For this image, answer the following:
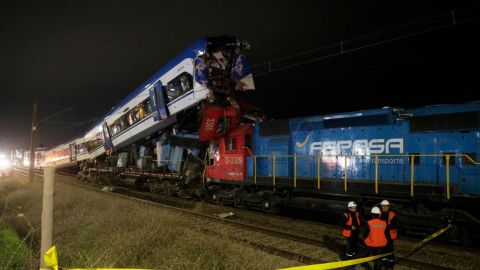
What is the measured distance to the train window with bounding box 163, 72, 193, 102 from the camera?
1302 cm

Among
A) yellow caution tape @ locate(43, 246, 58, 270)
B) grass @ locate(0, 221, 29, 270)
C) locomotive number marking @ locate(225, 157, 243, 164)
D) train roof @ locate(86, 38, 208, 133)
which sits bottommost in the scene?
grass @ locate(0, 221, 29, 270)

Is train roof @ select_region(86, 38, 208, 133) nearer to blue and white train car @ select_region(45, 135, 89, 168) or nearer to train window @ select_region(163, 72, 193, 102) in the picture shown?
train window @ select_region(163, 72, 193, 102)

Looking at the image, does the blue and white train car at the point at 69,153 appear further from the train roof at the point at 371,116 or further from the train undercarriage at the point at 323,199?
the train roof at the point at 371,116

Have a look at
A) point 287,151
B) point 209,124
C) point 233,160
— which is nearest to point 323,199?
point 287,151

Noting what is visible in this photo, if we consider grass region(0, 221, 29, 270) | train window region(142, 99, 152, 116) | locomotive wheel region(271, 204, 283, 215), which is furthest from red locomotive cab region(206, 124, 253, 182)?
grass region(0, 221, 29, 270)

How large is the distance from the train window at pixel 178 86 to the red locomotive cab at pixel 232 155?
2.82 m

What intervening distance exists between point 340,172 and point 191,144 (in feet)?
27.0

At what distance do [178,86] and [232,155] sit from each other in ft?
14.0

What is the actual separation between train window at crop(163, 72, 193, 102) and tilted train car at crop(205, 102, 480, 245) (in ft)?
9.81

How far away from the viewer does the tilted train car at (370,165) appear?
7.13m

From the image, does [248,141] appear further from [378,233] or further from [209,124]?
[378,233]

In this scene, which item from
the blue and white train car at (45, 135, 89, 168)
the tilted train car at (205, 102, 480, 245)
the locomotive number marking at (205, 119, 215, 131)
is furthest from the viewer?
the blue and white train car at (45, 135, 89, 168)

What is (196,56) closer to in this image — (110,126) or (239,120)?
(239,120)

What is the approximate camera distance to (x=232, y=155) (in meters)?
12.1
